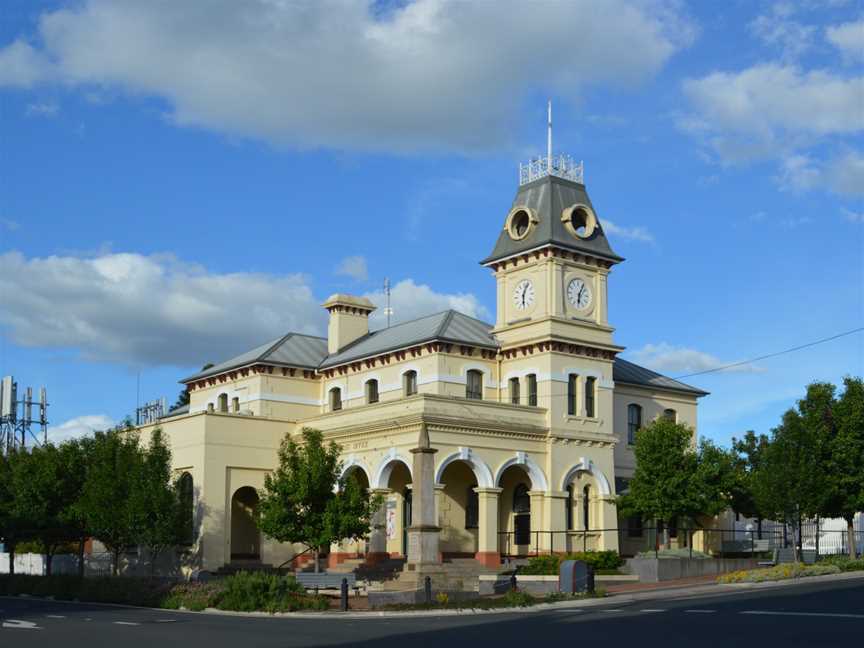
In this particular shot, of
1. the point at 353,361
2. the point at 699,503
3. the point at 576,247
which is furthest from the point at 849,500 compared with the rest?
the point at 353,361

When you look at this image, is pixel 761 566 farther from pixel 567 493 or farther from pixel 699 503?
pixel 567 493

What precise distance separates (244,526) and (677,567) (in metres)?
19.9

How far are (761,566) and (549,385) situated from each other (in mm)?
10626

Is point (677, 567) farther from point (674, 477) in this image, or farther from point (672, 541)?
point (672, 541)

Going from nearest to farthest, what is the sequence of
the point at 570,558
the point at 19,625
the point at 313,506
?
the point at 19,625 → the point at 570,558 → the point at 313,506

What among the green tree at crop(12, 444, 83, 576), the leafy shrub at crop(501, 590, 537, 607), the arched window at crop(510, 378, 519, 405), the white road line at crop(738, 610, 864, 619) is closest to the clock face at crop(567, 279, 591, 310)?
the arched window at crop(510, 378, 519, 405)

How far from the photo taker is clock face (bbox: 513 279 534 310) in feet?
157

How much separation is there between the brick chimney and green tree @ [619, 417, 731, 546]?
54.4 ft

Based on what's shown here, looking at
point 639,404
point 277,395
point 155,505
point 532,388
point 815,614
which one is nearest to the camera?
point 815,614

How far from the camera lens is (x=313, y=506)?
135 ft

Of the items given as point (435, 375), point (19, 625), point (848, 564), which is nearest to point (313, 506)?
point (435, 375)

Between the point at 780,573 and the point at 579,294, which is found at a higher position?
the point at 579,294

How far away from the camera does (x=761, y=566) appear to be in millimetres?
42531

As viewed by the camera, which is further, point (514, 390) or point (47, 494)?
point (514, 390)
